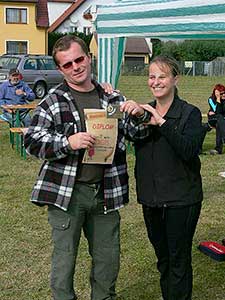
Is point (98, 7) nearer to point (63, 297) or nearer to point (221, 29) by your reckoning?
point (221, 29)

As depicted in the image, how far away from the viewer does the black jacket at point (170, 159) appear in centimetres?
304

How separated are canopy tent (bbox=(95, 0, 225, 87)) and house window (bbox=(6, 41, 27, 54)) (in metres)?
32.5

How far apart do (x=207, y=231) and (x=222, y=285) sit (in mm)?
1243

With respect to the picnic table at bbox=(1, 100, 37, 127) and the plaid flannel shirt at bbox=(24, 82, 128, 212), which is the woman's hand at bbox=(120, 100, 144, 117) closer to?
the plaid flannel shirt at bbox=(24, 82, 128, 212)

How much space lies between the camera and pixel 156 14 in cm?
489

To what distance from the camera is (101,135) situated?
3.01 meters

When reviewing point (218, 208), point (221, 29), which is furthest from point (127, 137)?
point (218, 208)

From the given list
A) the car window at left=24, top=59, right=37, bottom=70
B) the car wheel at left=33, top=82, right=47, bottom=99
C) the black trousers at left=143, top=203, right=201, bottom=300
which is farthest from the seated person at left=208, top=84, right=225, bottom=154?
the car window at left=24, top=59, right=37, bottom=70

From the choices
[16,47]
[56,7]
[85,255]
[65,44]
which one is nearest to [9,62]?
[85,255]

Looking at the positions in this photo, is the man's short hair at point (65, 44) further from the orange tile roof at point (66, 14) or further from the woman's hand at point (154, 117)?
the orange tile roof at point (66, 14)

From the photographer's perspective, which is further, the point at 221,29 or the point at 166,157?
the point at 221,29

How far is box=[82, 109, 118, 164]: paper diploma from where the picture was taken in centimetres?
297

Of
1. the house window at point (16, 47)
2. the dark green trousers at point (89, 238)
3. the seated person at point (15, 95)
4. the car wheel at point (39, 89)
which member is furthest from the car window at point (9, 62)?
the dark green trousers at point (89, 238)

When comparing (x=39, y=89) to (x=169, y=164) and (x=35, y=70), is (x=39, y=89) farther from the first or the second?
(x=169, y=164)
